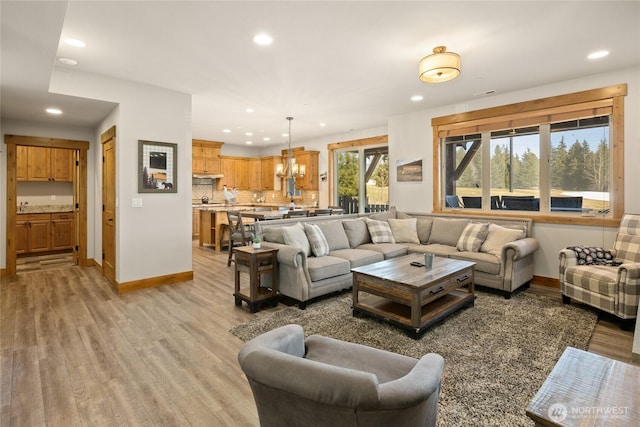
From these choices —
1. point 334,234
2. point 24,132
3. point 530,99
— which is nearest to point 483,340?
point 334,234

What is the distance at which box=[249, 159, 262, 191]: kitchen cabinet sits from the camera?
10273 millimetres

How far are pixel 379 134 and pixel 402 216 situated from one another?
2.41 m

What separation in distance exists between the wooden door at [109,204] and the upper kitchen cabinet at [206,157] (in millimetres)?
3709

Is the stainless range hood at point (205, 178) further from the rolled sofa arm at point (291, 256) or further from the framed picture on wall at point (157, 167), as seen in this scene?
the rolled sofa arm at point (291, 256)

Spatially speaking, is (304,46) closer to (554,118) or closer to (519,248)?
(519,248)

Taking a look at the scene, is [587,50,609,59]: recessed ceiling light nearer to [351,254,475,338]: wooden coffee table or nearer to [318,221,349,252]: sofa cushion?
[351,254,475,338]: wooden coffee table

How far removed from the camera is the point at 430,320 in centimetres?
307

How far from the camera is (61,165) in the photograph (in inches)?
282

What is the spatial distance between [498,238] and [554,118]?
73.7 inches

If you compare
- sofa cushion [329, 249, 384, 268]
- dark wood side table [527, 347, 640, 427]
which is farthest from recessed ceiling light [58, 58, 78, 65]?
dark wood side table [527, 347, 640, 427]

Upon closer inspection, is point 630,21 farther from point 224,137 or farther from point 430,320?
point 224,137

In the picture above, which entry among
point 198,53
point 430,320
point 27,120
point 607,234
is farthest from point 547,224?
point 27,120

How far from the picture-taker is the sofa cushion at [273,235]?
166 inches

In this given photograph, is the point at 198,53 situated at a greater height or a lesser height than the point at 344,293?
greater
